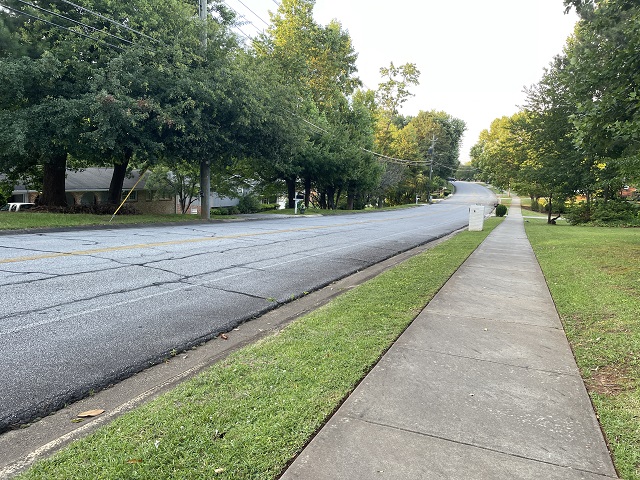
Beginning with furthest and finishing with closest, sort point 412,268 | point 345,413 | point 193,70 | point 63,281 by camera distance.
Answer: point 193,70 → point 412,268 → point 63,281 → point 345,413

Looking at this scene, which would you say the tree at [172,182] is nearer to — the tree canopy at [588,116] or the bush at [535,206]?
the tree canopy at [588,116]

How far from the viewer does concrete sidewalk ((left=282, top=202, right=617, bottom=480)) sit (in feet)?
7.84

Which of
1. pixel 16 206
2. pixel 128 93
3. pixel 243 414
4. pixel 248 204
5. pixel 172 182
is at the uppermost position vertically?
pixel 128 93

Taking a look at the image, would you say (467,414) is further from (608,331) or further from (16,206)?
(16,206)

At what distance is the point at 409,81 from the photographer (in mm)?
66312

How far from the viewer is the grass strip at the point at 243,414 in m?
2.31

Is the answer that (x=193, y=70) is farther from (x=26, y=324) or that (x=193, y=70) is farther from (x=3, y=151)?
(x=26, y=324)

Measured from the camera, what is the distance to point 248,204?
3866 centimetres

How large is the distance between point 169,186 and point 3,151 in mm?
Result: 16975

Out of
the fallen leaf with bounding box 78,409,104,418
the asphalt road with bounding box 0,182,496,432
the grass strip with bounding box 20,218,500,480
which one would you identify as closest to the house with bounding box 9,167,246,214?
the asphalt road with bounding box 0,182,496,432

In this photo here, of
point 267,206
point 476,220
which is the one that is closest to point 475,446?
point 476,220

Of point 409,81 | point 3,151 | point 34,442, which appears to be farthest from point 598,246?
point 409,81

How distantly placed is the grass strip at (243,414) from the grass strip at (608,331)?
5.77ft

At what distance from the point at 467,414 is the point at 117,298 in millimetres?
4812
